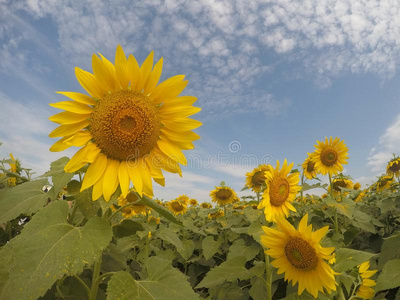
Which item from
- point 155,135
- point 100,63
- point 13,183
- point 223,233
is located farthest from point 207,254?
point 100,63

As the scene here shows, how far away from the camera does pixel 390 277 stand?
290cm

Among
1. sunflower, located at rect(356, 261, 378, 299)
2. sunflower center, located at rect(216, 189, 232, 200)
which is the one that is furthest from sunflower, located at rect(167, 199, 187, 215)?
sunflower, located at rect(356, 261, 378, 299)

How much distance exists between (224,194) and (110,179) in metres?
4.72

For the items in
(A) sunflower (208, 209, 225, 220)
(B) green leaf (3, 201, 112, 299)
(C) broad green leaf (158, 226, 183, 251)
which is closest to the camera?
(B) green leaf (3, 201, 112, 299)

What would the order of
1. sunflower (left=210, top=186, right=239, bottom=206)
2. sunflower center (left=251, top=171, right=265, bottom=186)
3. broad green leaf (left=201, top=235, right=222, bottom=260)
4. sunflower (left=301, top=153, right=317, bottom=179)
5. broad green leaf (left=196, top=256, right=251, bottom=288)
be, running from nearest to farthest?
broad green leaf (left=196, top=256, right=251, bottom=288) < broad green leaf (left=201, top=235, right=222, bottom=260) < sunflower center (left=251, top=171, right=265, bottom=186) < sunflower (left=301, top=153, right=317, bottom=179) < sunflower (left=210, top=186, right=239, bottom=206)

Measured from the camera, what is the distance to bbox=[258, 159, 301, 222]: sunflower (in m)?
3.37

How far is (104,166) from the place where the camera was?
75.2 inches

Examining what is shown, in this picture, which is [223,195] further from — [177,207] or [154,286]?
[154,286]

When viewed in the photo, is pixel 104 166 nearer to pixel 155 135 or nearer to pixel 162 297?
pixel 155 135

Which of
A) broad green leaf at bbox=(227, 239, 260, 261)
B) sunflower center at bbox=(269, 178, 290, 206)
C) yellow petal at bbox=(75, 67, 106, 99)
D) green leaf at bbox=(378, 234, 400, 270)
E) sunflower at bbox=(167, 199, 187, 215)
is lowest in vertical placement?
yellow petal at bbox=(75, 67, 106, 99)

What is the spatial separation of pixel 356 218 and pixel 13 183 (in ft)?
14.8

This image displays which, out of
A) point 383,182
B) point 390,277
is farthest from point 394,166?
point 390,277

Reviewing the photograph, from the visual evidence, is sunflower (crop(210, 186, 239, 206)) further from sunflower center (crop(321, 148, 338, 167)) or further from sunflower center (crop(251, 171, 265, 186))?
sunflower center (crop(321, 148, 338, 167))

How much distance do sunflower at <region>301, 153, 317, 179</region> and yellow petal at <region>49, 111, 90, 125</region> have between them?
4918 mm
